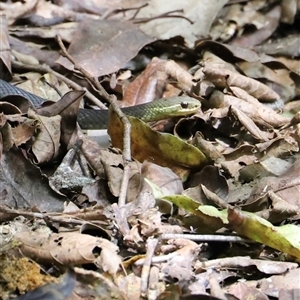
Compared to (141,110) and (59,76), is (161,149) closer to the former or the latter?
(141,110)

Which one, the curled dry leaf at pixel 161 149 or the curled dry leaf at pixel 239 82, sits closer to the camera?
the curled dry leaf at pixel 161 149

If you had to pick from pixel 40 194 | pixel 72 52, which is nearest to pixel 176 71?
pixel 72 52

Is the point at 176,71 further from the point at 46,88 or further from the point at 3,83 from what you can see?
the point at 3,83

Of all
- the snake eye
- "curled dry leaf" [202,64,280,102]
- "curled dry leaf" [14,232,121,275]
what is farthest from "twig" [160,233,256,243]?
"curled dry leaf" [202,64,280,102]

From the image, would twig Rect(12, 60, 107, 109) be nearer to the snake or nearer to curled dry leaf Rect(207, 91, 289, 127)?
the snake

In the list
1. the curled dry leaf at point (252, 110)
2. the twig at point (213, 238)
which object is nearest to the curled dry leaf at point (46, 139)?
the twig at point (213, 238)

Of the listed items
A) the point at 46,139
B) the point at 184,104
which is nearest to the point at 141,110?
the point at 184,104

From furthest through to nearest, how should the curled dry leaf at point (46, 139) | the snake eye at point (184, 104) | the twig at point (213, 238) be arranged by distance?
the snake eye at point (184, 104) → the curled dry leaf at point (46, 139) → the twig at point (213, 238)

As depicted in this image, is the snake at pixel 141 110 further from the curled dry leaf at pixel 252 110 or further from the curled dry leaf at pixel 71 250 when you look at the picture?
the curled dry leaf at pixel 71 250
